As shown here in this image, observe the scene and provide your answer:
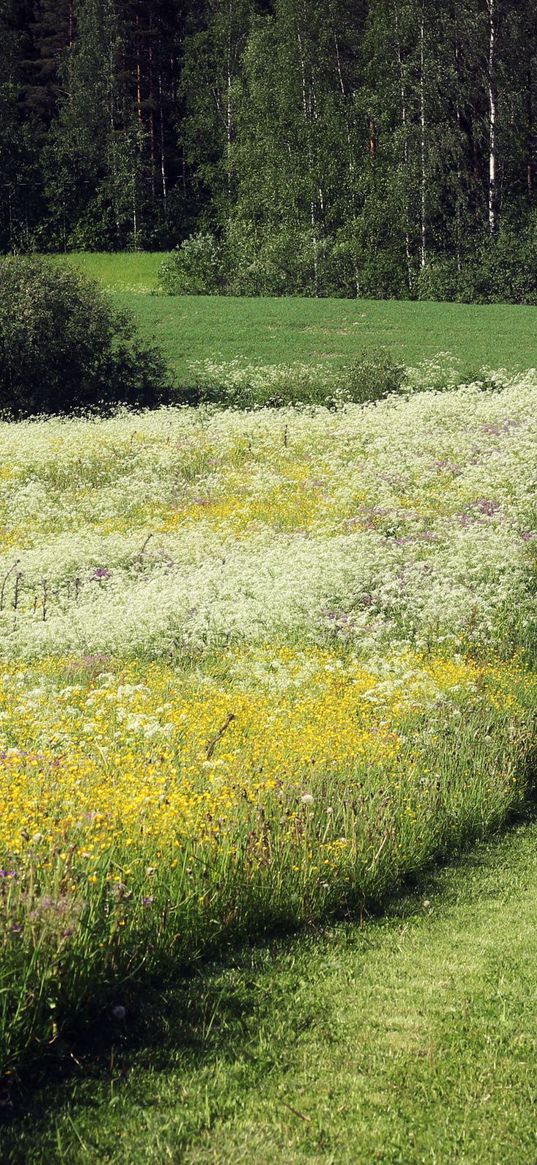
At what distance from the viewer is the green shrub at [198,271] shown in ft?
175

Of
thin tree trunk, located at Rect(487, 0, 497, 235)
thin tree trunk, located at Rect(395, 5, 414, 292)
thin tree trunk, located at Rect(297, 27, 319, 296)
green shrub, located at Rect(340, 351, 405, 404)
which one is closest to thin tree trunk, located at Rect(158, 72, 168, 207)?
thin tree trunk, located at Rect(297, 27, 319, 296)

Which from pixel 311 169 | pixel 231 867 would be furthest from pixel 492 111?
pixel 231 867

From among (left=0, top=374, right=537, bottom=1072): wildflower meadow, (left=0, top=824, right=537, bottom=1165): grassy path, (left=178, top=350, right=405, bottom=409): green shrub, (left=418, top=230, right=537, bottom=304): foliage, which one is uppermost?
(left=418, top=230, right=537, bottom=304): foliage

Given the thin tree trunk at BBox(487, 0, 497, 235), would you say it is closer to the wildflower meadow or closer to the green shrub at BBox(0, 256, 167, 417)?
the green shrub at BBox(0, 256, 167, 417)

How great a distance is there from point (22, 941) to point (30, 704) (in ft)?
9.85

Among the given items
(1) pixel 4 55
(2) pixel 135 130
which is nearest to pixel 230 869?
(2) pixel 135 130

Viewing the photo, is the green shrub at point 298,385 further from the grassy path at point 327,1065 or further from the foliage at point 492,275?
the grassy path at point 327,1065

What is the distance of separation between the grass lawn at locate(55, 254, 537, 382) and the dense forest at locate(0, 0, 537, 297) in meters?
6.81

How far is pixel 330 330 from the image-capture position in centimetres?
3981

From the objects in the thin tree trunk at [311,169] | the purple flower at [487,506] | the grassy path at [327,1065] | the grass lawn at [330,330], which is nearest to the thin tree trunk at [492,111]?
the thin tree trunk at [311,169]

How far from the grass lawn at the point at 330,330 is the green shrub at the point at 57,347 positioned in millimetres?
2756

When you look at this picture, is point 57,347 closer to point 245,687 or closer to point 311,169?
point 245,687

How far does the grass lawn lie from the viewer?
3444 cm

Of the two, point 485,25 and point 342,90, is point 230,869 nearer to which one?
point 485,25
